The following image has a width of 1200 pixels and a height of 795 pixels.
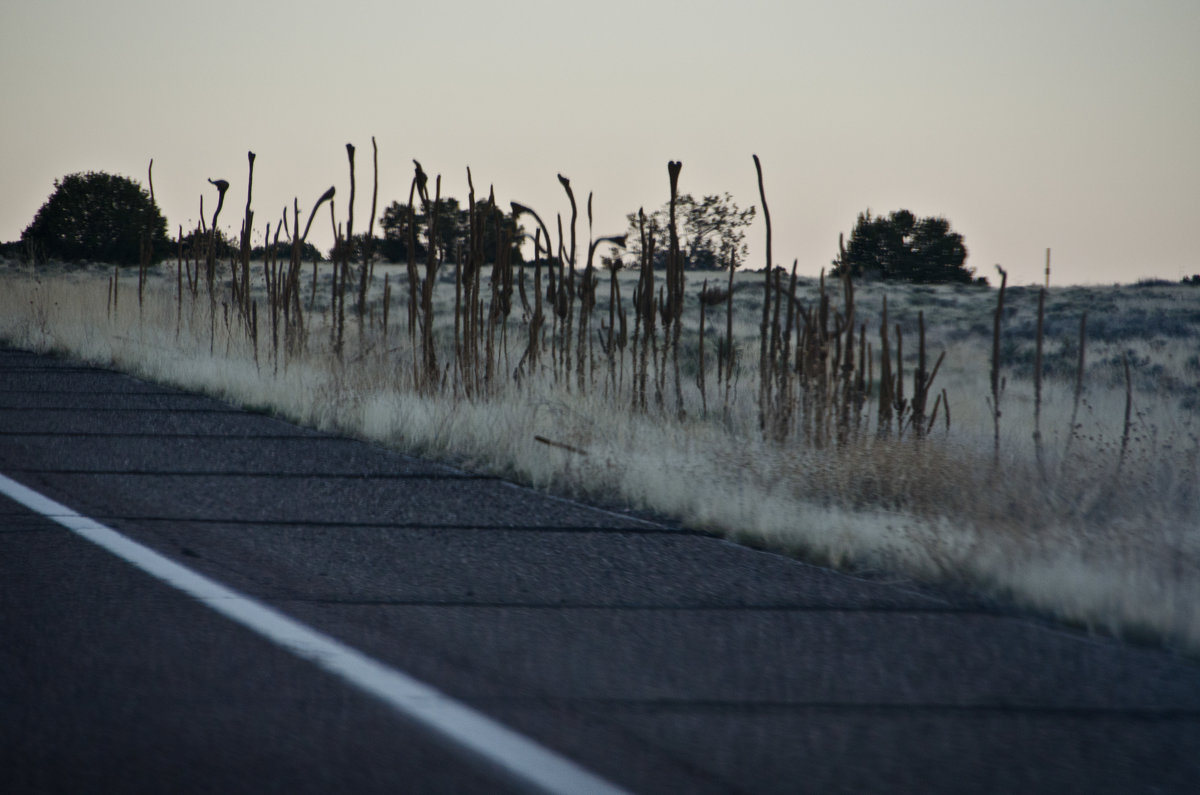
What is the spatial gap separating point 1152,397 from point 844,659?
43.0 ft

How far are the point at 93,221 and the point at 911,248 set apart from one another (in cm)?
4592

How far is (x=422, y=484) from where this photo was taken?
5.90m

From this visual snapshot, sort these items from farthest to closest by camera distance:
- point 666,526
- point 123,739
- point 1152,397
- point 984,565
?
point 1152,397, point 666,526, point 984,565, point 123,739

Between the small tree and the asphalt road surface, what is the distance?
5155 centimetres

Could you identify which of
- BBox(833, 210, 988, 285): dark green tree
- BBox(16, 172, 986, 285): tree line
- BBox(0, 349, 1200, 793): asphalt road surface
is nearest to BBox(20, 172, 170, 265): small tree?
BBox(16, 172, 986, 285): tree line

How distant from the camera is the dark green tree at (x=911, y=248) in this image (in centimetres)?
5381

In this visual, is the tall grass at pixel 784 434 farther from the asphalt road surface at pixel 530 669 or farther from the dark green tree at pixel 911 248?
the dark green tree at pixel 911 248

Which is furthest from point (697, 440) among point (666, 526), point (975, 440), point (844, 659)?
point (844, 659)

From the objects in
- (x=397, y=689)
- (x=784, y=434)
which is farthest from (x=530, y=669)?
(x=784, y=434)

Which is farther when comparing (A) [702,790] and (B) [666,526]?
(B) [666,526]

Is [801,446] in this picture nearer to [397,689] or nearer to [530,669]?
[530,669]

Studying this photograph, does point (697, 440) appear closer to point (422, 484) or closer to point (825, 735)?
point (422, 484)

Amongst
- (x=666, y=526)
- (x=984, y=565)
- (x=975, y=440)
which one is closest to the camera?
(x=984, y=565)

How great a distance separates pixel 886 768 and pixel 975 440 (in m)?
6.06
